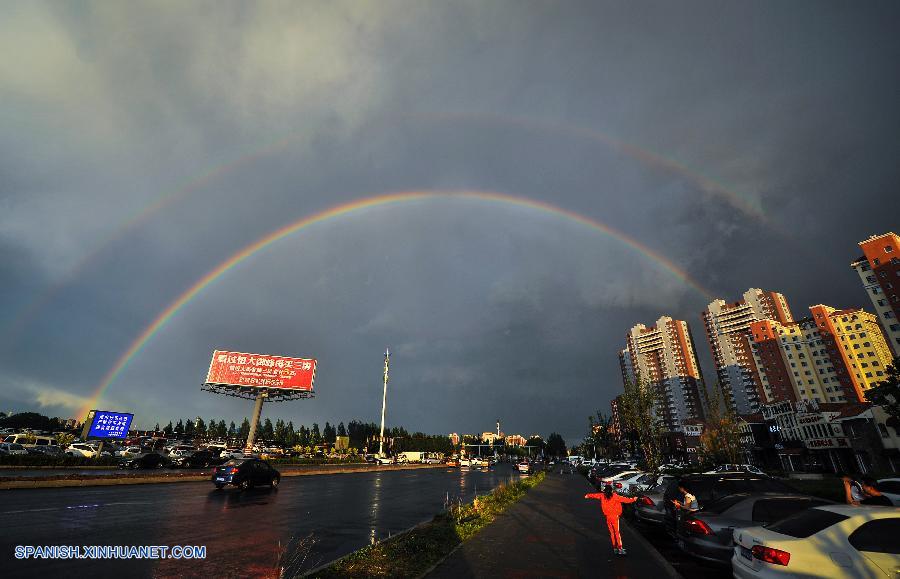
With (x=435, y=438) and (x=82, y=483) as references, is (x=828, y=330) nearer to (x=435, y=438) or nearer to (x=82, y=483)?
(x=435, y=438)

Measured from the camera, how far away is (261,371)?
181 ft

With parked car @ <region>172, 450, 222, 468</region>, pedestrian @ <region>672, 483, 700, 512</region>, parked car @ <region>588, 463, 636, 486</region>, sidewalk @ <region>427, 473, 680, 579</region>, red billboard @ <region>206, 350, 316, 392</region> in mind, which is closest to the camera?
sidewalk @ <region>427, 473, 680, 579</region>

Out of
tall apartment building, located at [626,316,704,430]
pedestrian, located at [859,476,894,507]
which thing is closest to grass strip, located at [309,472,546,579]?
pedestrian, located at [859,476,894,507]

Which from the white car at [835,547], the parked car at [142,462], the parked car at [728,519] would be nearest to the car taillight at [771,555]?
the white car at [835,547]

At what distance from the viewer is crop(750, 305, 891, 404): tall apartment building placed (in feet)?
356

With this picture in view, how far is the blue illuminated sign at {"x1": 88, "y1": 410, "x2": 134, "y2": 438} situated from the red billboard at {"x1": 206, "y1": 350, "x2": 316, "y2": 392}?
15.3 m

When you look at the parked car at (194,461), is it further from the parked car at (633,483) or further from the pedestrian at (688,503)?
the pedestrian at (688,503)

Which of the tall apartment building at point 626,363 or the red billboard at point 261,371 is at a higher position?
the tall apartment building at point 626,363

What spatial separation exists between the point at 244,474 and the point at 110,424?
73.5ft

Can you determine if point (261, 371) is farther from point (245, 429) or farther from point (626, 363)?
point (626, 363)

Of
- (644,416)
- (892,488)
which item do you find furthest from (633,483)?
(644,416)

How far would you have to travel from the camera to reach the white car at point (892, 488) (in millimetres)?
12109

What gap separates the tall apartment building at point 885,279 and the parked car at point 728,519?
4483 inches

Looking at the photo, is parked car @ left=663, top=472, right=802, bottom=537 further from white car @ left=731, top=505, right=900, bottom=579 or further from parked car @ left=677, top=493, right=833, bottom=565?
white car @ left=731, top=505, right=900, bottom=579
